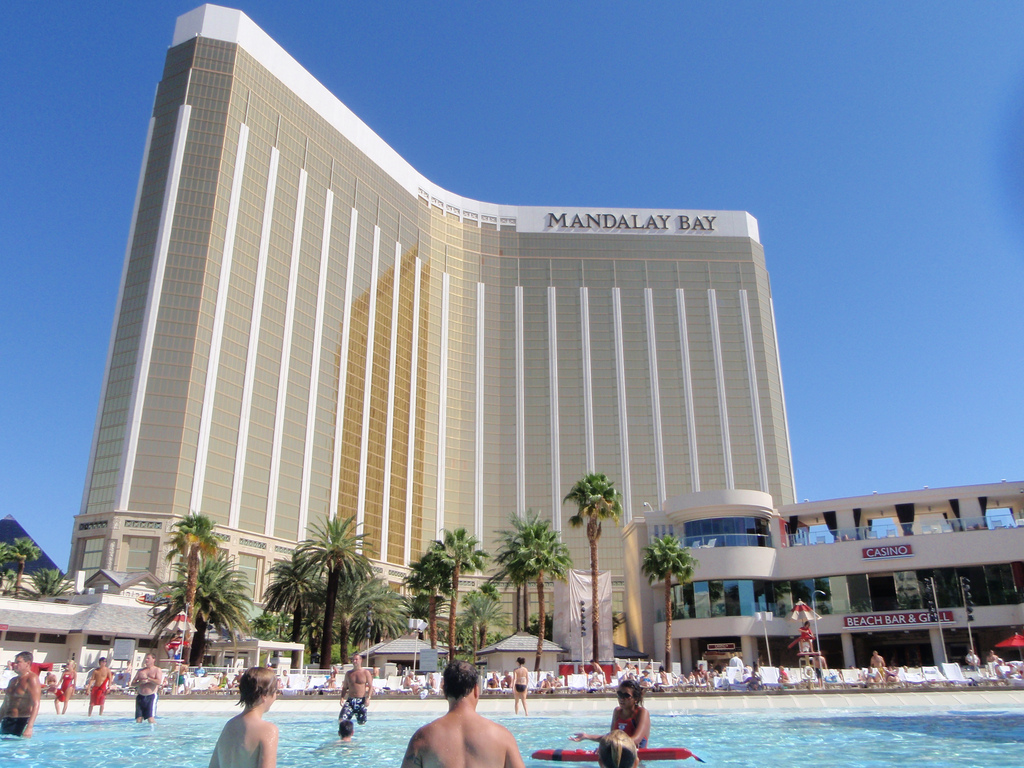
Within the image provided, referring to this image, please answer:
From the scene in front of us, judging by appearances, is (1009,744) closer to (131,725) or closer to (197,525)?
(131,725)

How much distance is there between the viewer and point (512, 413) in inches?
4774

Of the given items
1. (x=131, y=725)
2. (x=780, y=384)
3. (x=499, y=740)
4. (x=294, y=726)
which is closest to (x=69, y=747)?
(x=131, y=725)

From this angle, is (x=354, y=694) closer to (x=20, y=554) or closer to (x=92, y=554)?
(x=92, y=554)

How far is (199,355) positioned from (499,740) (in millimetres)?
87428

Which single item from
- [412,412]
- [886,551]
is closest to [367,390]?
[412,412]

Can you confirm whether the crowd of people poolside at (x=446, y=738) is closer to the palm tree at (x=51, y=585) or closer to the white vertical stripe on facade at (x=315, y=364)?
the palm tree at (x=51, y=585)

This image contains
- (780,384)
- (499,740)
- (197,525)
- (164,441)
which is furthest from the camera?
(780,384)

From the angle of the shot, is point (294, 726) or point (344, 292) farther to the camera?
point (344, 292)

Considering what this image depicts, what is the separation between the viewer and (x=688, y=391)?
122 meters

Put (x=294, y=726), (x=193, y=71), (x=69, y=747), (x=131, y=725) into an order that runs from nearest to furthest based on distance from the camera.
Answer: (x=69, y=747), (x=131, y=725), (x=294, y=726), (x=193, y=71)

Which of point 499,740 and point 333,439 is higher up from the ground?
point 333,439

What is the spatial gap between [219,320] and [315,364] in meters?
14.5

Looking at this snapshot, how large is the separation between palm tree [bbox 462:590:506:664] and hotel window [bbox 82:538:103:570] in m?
38.2

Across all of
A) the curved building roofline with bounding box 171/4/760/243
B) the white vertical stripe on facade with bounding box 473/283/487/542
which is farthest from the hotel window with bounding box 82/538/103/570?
the curved building roofline with bounding box 171/4/760/243
